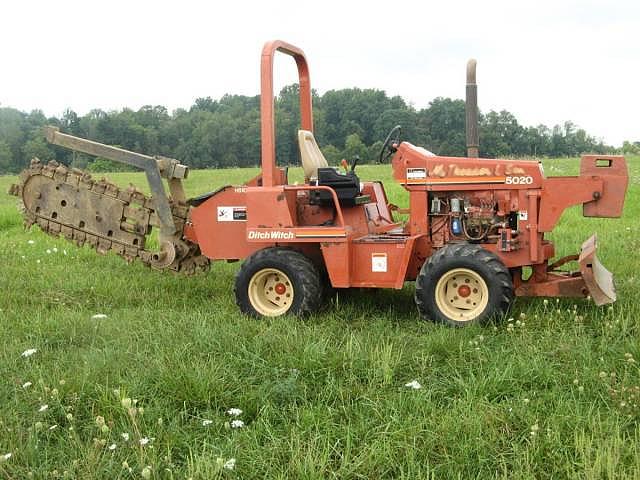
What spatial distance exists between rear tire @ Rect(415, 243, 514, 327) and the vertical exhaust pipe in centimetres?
222

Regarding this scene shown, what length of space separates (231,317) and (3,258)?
4.73m

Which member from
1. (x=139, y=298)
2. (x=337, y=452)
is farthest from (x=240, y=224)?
(x=337, y=452)

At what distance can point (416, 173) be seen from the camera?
6.25 meters

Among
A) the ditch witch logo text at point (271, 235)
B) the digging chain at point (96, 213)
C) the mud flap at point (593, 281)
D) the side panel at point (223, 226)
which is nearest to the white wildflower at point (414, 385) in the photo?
the mud flap at point (593, 281)

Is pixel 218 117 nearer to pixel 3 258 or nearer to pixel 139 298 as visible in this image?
pixel 3 258

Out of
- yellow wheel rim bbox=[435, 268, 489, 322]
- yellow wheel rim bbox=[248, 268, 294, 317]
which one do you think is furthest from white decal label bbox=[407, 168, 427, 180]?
yellow wheel rim bbox=[248, 268, 294, 317]

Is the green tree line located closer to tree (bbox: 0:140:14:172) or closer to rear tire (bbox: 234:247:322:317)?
tree (bbox: 0:140:14:172)

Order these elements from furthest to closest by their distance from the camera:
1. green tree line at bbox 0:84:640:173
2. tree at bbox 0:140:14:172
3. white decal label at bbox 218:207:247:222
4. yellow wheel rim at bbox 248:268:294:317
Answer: tree at bbox 0:140:14:172 → green tree line at bbox 0:84:640:173 → white decal label at bbox 218:207:247:222 → yellow wheel rim at bbox 248:268:294:317

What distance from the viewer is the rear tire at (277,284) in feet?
19.9

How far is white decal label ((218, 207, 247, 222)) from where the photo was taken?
662 cm

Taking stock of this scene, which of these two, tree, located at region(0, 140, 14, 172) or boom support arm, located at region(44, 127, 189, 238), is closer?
boom support arm, located at region(44, 127, 189, 238)

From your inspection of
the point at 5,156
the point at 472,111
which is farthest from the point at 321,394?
Answer: the point at 5,156

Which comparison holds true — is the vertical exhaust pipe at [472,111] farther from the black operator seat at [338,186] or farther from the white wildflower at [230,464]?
the white wildflower at [230,464]

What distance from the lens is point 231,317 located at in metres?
6.15
